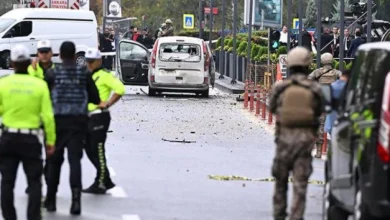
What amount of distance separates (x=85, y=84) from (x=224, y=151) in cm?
893

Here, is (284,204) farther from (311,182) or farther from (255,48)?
(255,48)

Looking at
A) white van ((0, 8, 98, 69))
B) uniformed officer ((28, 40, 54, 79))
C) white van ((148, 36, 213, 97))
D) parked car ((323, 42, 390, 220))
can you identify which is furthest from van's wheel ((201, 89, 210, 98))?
parked car ((323, 42, 390, 220))

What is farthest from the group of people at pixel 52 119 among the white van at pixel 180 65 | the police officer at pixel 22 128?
the white van at pixel 180 65

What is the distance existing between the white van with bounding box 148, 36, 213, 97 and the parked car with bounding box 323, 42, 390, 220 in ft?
82.7

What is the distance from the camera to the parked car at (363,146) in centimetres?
1003

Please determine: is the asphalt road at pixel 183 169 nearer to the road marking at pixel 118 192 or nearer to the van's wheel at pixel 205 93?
the road marking at pixel 118 192

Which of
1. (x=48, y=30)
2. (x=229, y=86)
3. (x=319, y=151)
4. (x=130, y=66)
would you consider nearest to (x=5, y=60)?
(x=48, y=30)

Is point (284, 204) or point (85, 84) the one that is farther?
point (85, 84)

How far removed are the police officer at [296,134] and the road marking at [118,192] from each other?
13.2 feet

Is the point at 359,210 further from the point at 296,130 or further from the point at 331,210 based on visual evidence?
the point at 331,210

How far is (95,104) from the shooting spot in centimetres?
1442

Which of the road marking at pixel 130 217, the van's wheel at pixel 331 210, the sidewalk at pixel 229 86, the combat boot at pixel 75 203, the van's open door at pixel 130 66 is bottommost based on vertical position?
the sidewalk at pixel 229 86

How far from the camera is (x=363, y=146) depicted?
10.5 meters

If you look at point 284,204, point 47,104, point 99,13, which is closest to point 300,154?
point 284,204
